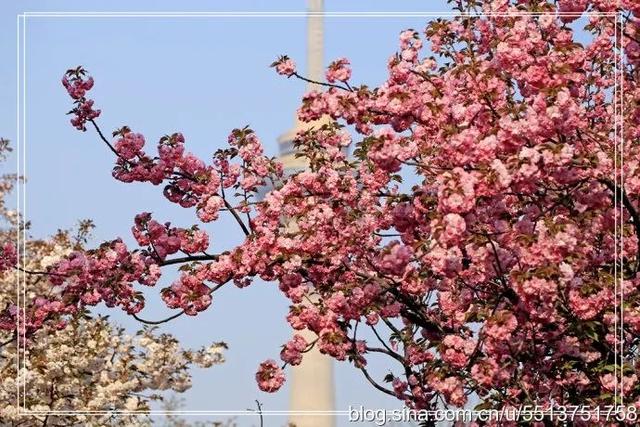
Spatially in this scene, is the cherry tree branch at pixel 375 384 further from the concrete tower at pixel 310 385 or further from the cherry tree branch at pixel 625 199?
the concrete tower at pixel 310 385

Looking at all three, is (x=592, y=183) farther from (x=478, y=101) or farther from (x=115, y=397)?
(x=115, y=397)

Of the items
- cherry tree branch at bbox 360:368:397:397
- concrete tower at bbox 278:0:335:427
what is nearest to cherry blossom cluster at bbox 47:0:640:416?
cherry tree branch at bbox 360:368:397:397

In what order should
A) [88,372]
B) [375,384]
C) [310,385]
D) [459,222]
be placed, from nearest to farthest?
[459,222] → [375,384] → [88,372] → [310,385]

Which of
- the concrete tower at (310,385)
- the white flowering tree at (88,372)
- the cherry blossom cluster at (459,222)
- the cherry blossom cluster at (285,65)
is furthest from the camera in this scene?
the concrete tower at (310,385)

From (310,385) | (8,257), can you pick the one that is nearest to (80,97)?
(8,257)

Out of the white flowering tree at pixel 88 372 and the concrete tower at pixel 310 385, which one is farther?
the concrete tower at pixel 310 385

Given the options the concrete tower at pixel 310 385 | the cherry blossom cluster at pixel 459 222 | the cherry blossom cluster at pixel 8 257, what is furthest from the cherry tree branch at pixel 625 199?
the concrete tower at pixel 310 385

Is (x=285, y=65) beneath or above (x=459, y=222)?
above

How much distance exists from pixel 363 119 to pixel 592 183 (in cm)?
188

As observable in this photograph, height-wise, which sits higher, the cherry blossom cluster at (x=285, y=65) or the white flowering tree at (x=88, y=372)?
the cherry blossom cluster at (x=285, y=65)

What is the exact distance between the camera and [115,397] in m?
15.6

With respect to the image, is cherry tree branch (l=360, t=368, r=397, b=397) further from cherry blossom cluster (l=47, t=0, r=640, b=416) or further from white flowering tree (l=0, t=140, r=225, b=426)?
white flowering tree (l=0, t=140, r=225, b=426)

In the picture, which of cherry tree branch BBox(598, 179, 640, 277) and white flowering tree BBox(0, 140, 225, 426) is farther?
white flowering tree BBox(0, 140, 225, 426)

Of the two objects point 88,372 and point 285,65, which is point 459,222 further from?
point 88,372
